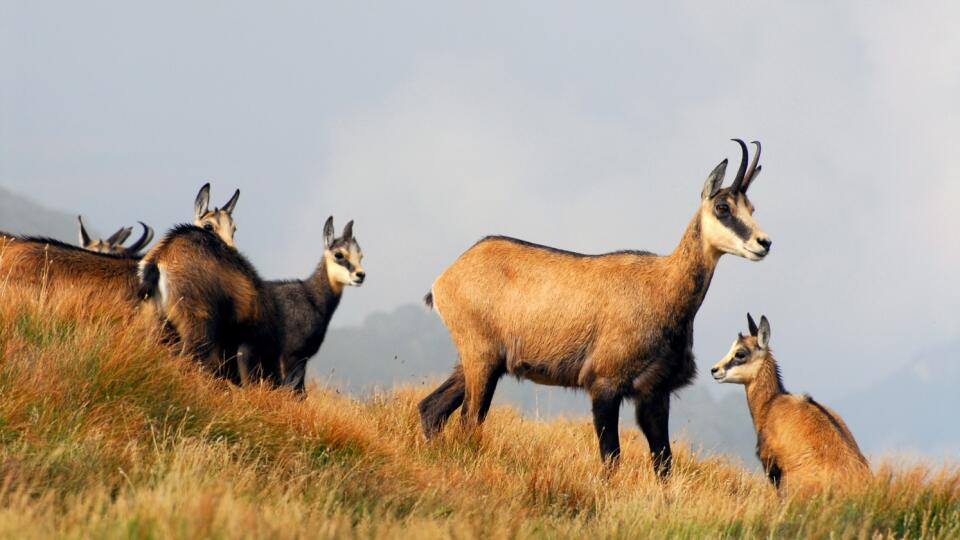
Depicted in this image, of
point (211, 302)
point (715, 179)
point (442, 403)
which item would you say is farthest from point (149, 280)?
point (715, 179)

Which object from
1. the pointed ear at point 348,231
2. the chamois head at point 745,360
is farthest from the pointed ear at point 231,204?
the chamois head at point 745,360

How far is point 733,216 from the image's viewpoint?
9461 millimetres

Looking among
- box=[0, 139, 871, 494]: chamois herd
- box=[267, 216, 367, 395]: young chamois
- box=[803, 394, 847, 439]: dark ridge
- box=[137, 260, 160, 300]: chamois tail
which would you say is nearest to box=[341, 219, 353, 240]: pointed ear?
box=[267, 216, 367, 395]: young chamois

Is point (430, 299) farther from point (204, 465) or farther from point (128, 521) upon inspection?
point (128, 521)

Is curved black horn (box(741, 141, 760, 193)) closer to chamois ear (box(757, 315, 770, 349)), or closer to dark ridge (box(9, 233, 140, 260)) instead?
chamois ear (box(757, 315, 770, 349))

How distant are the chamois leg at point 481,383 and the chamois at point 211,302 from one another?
1.77m

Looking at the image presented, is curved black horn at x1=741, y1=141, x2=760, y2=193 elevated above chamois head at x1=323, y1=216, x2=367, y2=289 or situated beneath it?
elevated above

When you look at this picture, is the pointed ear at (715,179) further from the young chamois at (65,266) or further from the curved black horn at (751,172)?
the young chamois at (65,266)

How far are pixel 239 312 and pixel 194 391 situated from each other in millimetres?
1840

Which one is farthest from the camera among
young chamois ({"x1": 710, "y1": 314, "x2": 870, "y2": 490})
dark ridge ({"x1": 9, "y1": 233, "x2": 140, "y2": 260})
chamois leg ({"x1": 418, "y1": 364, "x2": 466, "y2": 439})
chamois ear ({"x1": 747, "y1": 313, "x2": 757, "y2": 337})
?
chamois ear ({"x1": 747, "y1": 313, "x2": 757, "y2": 337})

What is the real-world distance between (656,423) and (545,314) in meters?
1.33

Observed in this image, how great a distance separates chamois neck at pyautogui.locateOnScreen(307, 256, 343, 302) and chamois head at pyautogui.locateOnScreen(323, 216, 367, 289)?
0.02 metres

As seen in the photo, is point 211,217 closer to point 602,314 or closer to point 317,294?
point 317,294

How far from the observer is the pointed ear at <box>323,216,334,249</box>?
13398mm
